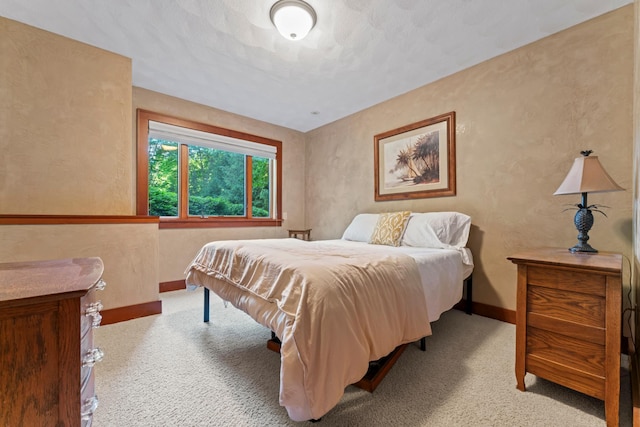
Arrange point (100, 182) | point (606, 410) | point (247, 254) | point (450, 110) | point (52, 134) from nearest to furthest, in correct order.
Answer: point (606, 410) → point (247, 254) → point (52, 134) → point (100, 182) → point (450, 110)

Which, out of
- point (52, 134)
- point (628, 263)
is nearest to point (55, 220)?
point (52, 134)

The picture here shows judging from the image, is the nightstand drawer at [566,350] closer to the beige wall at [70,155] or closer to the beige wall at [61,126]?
the beige wall at [70,155]

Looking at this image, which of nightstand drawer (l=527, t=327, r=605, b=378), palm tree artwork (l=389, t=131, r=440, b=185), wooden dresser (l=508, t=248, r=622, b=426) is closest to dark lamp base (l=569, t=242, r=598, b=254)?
wooden dresser (l=508, t=248, r=622, b=426)

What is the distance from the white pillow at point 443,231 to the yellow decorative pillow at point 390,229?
0.16 m

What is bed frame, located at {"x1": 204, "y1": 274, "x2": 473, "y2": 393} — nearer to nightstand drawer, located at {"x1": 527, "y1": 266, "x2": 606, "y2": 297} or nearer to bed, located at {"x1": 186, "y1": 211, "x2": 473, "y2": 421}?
bed, located at {"x1": 186, "y1": 211, "x2": 473, "y2": 421}

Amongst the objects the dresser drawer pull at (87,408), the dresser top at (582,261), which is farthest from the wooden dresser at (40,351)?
the dresser top at (582,261)

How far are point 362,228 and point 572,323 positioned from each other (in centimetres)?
204

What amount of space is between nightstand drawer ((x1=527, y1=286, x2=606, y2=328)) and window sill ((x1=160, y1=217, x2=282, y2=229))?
3425mm

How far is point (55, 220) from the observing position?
82.8 inches

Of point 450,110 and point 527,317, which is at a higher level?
point 450,110

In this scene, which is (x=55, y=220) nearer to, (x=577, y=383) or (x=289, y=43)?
(x=289, y=43)

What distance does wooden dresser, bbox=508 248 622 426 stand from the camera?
119cm

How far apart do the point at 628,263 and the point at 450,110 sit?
191 centimetres

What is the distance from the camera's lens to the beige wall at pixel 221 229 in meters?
3.26
